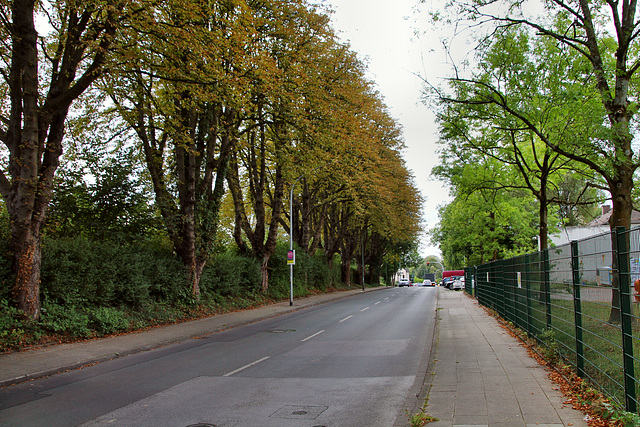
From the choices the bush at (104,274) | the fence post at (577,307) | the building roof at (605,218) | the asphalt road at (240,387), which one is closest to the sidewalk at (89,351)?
the asphalt road at (240,387)

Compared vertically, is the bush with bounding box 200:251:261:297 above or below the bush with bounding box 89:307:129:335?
above

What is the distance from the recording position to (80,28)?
12.0 meters

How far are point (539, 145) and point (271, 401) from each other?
25086mm

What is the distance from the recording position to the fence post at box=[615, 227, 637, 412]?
457 centimetres

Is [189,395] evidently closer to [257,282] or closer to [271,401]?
[271,401]

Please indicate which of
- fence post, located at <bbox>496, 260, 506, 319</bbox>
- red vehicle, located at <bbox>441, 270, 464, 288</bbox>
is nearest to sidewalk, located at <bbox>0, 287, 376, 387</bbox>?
fence post, located at <bbox>496, 260, 506, 319</bbox>

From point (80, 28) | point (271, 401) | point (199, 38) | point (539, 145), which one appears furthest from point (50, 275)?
point (539, 145)

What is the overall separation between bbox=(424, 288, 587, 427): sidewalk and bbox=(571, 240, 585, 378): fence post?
0.54 m

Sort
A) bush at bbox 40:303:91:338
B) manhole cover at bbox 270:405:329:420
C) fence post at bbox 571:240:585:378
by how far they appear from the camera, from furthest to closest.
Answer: bush at bbox 40:303:91:338, fence post at bbox 571:240:585:378, manhole cover at bbox 270:405:329:420

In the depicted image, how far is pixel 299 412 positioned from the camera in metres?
6.16

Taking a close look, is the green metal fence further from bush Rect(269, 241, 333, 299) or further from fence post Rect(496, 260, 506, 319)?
bush Rect(269, 241, 333, 299)

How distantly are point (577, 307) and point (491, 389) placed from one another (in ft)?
5.61

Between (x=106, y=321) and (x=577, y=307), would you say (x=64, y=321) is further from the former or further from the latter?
(x=577, y=307)

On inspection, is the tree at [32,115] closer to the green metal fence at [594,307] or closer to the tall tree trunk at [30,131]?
the tall tree trunk at [30,131]
